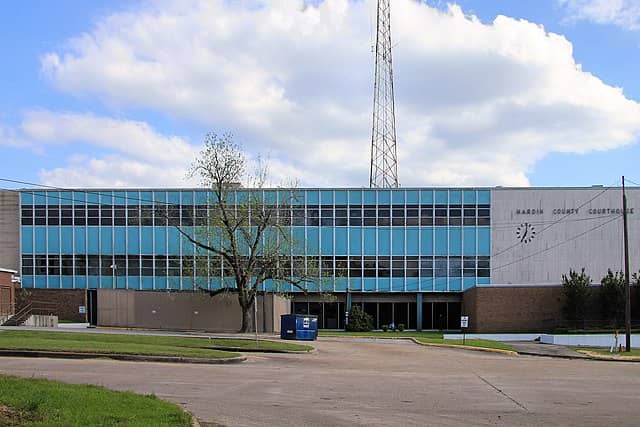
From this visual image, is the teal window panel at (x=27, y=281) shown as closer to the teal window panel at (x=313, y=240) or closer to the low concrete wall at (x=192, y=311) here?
the low concrete wall at (x=192, y=311)

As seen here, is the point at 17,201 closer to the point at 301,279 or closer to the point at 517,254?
the point at 301,279

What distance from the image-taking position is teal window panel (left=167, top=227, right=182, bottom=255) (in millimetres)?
60906

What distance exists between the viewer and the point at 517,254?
60.9m

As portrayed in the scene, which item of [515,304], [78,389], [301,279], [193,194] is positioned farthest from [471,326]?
[78,389]

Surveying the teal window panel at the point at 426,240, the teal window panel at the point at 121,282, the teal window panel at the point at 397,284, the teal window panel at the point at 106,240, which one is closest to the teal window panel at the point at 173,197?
the teal window panel at the point at 106,240

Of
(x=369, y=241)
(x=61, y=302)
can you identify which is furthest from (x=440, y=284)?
(x=61, y=302)

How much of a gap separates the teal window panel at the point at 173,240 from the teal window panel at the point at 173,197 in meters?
2.27

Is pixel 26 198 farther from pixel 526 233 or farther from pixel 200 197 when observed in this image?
pixel 526 233

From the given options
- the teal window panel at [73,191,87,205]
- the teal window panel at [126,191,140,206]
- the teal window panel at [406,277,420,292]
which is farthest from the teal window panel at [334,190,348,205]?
the teal window panel at [73,191,87,205]

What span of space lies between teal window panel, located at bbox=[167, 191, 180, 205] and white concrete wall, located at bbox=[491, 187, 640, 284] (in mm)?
26384

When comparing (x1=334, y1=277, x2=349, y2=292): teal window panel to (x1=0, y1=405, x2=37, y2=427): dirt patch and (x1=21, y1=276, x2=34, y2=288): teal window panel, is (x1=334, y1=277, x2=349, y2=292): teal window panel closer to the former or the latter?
(x1=21, y1=276, x2=34, y2=288): teal window panel

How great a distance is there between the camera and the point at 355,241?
61250 mm

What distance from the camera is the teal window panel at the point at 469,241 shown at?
6119 centimetres

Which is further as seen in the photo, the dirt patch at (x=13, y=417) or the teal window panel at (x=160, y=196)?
the teal window panel at (x=160, y=196)
